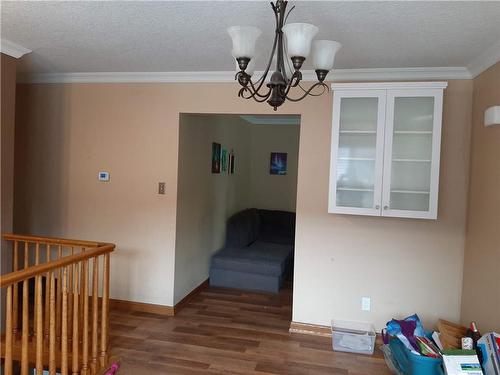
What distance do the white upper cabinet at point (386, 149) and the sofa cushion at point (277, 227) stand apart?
9.29 feet

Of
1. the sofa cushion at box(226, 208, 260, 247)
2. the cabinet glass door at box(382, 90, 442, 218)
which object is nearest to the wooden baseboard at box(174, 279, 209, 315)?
the sofa cushion at box(226, 208, 260, 247)

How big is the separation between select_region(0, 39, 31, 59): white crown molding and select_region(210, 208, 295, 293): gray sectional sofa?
2.94 meters

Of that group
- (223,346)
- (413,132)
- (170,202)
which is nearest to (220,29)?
(413,132)

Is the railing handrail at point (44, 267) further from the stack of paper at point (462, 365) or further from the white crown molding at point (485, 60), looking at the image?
the white crown molding at point (485, 60)

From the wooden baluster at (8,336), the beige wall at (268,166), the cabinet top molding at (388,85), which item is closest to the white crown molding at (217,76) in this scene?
the cabinet top molding at (388,85)

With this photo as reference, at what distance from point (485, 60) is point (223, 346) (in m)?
2.95

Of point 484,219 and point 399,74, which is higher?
point 399,74

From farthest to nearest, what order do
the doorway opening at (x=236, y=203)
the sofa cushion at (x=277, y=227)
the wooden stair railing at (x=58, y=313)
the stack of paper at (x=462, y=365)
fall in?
1. the sofa cushion at (x=277, y=227)
2. the doorway opening at (x=236, y=203)
3. the stack of paper at (x=462, y=365)
4. the wooden stair railing at (x=58, y=313)

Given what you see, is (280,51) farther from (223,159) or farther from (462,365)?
(223,159)

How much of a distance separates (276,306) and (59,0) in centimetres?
336

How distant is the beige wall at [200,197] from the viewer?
3766 mm

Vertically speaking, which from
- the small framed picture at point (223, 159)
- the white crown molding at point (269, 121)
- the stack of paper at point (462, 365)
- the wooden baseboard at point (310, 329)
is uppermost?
the white crown molding at point (269, 121)

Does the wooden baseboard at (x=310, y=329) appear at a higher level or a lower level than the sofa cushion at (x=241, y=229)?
lower

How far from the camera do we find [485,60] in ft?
8.91
